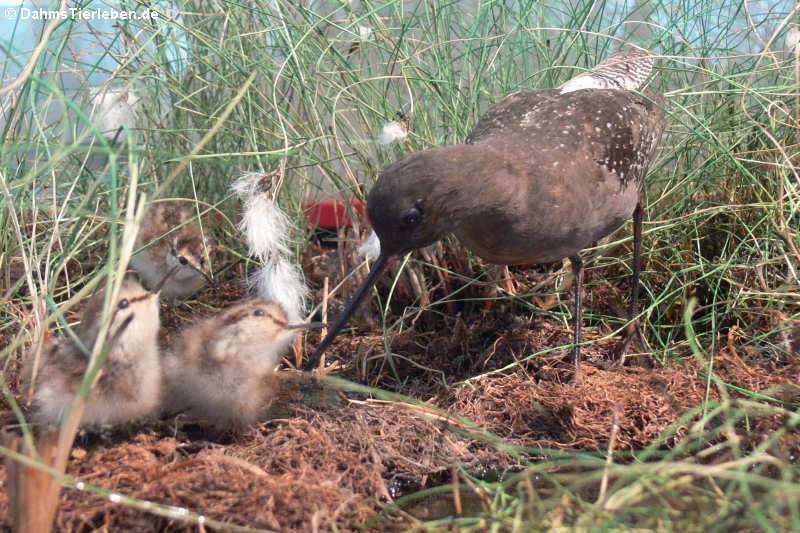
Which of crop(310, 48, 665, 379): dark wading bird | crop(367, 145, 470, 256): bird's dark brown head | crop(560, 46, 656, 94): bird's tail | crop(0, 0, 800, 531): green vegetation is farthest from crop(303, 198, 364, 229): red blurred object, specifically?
crop(560, 46, 656, 94): bird's tail

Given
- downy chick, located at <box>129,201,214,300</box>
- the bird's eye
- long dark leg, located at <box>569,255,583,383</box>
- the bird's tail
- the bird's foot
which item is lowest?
the bird's foot

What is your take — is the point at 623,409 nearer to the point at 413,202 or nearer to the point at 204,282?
the point at 413,202

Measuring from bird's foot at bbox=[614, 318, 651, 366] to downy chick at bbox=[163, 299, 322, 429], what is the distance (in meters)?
1.42

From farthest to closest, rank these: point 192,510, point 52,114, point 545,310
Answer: point 52,114 < point 545,310 < point 192,510

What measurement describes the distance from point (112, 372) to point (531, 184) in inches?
63.8

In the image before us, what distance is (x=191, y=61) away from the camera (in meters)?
3.76

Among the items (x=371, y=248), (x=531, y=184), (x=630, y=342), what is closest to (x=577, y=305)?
(x=630, y=342)

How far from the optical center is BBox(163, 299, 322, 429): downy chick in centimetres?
254

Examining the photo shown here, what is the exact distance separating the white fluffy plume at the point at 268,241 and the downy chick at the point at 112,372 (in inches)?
22.0

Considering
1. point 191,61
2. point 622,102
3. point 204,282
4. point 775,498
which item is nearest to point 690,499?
point 775,498

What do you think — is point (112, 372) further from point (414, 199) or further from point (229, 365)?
point (414, 199)

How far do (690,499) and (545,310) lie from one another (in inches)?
74.8

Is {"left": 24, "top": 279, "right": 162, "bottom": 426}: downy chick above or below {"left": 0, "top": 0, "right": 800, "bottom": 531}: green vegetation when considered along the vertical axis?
below

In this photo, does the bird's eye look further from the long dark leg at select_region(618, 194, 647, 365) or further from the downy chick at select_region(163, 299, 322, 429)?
the long dark leg at select_region(618, 194, 647, 365)
